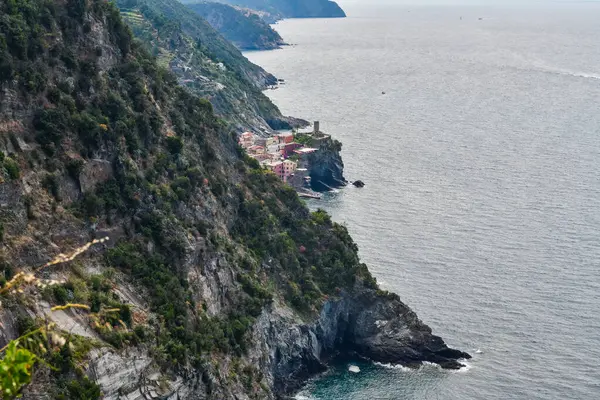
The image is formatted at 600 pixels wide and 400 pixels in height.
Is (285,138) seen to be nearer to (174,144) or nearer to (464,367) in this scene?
(174,144)

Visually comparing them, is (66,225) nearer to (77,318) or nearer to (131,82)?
(77,318)

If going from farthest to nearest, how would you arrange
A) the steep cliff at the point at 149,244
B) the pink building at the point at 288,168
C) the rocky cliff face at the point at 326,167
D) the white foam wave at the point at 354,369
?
the rocky cliff face at the point at 326,167, the pink building at the point at 288,168, the white foam wave at the point at 354,369, the steep cliff at the point at 149,244

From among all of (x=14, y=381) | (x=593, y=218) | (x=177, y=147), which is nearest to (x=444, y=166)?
(x=593, y=218)

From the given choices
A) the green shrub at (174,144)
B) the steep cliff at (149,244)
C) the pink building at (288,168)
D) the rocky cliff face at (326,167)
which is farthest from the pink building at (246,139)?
the green shrub at (174,144)

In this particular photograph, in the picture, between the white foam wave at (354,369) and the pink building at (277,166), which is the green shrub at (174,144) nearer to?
the white foam wave at (354,369)

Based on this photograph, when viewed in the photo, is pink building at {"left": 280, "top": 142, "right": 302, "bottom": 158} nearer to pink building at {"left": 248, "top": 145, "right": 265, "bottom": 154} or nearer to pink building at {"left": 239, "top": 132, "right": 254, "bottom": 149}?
pink building at {"left": 248, "top": 145, "right": 265, "bottom": 154}

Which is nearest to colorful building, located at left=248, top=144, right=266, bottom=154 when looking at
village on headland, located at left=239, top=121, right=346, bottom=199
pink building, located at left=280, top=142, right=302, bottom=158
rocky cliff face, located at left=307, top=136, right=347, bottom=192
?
village on headland, located at left=239, top=121, right=346, bottom=199

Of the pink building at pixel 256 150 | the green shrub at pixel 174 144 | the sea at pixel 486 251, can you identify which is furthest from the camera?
the pink building at pixel 256 150
